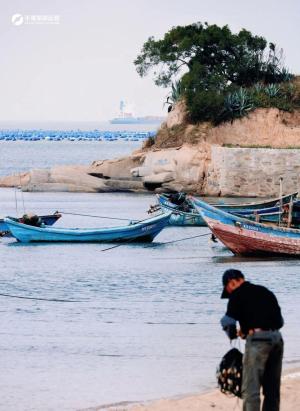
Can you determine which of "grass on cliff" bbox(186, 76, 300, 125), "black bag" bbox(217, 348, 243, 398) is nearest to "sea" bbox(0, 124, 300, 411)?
"black bag" bbox(217, 348, 243, 398)

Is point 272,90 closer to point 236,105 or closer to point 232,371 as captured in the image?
point 236,105

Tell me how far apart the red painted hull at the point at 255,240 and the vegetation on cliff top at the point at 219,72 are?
29659mm

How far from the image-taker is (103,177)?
213 ft

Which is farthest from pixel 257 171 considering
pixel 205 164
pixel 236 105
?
pixel 236 105

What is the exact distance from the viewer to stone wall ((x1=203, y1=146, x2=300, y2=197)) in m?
56.5

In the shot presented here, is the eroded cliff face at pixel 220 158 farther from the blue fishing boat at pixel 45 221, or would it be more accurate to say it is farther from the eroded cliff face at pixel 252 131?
the blue fishing boat at pixel 45 221

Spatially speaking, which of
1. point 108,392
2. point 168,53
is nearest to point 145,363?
point 108,392

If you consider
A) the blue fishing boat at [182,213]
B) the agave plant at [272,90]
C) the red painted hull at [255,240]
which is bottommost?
the blue fishing boat at [182,213]

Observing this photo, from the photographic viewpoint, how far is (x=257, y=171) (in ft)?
187

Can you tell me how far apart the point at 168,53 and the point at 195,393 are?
51.2m

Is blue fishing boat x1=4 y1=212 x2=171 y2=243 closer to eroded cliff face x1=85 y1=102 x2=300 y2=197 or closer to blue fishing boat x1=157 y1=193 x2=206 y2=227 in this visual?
blue fishing boat x1=157 y1=193 x2=206 y2=227

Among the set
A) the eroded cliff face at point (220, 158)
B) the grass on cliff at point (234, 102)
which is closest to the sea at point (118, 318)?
the eroded cliff face at point (220, 158)

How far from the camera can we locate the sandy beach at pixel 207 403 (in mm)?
13344

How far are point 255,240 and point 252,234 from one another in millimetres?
183
